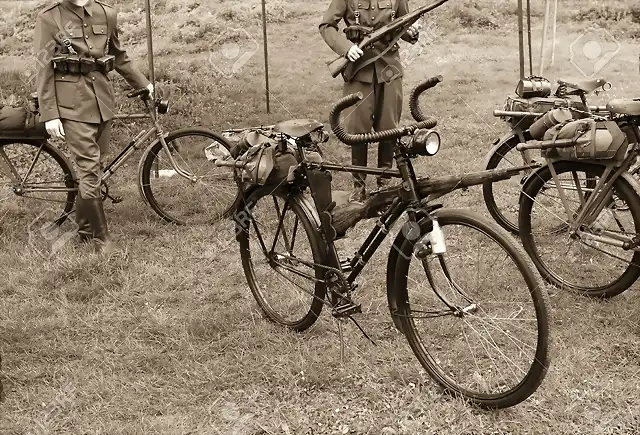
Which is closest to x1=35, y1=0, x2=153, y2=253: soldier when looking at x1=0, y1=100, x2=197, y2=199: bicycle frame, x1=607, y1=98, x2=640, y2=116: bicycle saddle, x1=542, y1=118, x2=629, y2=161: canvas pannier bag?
x1=0, y1=100, x2=197, y2=199: bicycle frame

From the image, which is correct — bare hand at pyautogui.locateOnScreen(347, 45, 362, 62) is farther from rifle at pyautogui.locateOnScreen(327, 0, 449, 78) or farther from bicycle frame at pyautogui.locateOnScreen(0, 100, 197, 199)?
bicycle frame at pyautogui.locateOnScreen(0, 100, 197, 199)

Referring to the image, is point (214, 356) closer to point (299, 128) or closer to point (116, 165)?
point (299, 128)

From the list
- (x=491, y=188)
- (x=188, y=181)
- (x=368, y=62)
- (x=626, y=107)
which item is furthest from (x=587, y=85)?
(x=188, y=181)

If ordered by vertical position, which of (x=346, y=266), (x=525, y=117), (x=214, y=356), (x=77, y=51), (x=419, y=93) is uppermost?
(x=419, y=93)

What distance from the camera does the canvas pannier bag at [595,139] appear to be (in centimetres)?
420

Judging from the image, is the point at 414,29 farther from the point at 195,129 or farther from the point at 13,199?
the point at 13,199

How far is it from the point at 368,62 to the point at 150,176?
2.23m

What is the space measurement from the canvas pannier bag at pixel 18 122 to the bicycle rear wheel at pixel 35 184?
0.47 ft

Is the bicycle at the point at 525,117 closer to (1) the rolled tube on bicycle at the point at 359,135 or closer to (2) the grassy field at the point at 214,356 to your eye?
(2) the grassy field at the point at 214,356

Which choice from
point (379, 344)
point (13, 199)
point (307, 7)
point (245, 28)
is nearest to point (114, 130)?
point (13, 199)

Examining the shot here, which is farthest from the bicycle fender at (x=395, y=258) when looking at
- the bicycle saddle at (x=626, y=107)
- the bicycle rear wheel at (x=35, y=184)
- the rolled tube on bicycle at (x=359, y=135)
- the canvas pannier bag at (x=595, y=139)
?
the bicycle rear wheel at (x=35, y=184)

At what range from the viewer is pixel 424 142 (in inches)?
130

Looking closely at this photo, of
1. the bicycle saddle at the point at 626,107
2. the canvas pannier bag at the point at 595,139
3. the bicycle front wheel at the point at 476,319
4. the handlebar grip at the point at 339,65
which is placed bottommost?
the bicycle front wheel at the point at 476,319

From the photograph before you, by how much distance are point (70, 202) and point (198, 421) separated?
3.33 metres
